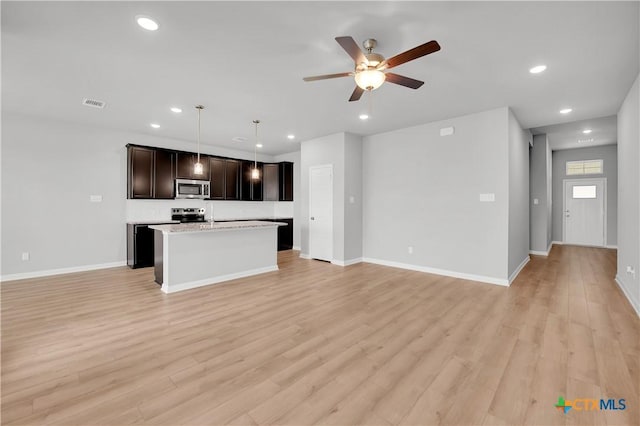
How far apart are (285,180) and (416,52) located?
19.6 feet

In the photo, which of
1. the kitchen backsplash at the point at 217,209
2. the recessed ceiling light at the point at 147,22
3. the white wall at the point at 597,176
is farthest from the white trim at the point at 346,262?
the white wall at the point at 597,176

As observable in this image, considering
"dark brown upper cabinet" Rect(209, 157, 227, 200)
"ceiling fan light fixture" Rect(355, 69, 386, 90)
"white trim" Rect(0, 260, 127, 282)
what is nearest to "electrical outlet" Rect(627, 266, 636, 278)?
"ceiling fan light fixture" Rect(355, 69, 386, 90)

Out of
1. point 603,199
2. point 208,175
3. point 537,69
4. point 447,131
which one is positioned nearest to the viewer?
point 537,69

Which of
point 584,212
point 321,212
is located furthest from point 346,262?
point 584,212

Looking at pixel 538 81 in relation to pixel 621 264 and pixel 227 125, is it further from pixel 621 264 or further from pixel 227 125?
pixel 227 125

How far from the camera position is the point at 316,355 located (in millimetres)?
2346

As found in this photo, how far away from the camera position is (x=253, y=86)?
3557 millimetres

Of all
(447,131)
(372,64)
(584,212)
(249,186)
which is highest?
(447,131)

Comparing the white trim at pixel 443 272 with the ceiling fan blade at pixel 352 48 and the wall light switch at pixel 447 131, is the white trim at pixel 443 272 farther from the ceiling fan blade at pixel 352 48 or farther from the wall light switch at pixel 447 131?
the ceiling fan blade at pixel 352 48

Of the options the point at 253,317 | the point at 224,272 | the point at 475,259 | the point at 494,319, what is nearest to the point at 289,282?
the point at 224,272

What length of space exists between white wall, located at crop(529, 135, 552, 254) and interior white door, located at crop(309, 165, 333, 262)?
529 centimetres

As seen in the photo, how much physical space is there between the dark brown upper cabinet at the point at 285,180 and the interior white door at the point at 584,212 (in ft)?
27.3

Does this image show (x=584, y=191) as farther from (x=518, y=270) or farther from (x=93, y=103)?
(x=93, y=103)

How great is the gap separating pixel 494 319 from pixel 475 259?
1762mm
